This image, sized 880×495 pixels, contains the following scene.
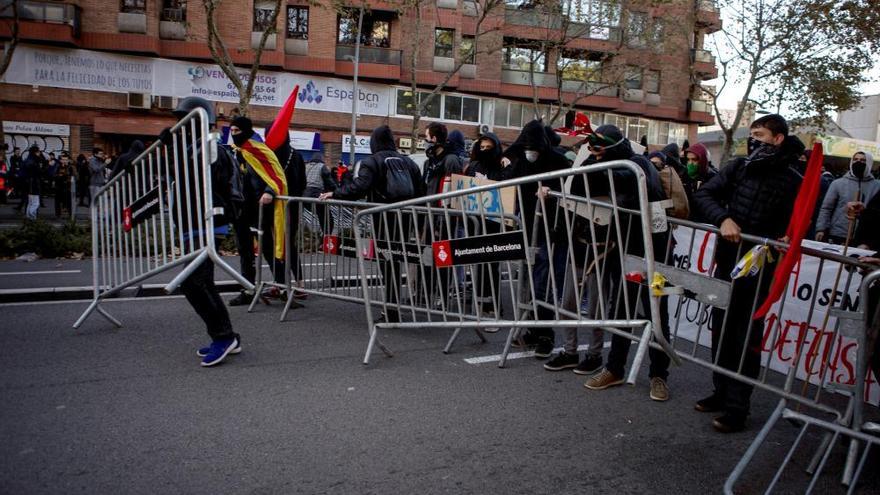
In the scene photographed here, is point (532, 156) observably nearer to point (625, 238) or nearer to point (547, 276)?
point (547, 276)

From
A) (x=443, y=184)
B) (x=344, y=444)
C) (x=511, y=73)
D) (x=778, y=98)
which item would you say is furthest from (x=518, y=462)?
(x=511, y=73)

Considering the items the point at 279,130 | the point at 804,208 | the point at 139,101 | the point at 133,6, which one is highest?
the point at 133,6

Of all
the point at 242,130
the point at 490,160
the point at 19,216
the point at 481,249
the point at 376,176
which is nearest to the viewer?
the point at 481,249

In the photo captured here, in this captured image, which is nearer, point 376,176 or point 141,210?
point 141,210

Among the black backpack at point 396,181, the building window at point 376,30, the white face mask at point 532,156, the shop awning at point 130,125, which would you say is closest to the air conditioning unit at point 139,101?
the shop awning at point 130,125

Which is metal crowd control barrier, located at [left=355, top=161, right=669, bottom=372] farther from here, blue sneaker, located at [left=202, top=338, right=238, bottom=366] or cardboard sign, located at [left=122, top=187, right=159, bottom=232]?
cardboard sign, located at [left=122, top=187, right=159, bottom=232]

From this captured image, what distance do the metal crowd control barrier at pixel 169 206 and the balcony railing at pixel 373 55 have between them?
1110 inches

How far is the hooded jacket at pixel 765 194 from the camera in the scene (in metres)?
4.11

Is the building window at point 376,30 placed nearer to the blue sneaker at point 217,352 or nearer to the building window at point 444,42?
the building window at point 444,42

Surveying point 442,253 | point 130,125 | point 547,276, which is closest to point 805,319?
point 547,276

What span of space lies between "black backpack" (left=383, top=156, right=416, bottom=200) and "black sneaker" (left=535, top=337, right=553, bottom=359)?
2.15 meters

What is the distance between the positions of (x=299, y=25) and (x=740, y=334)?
102ft

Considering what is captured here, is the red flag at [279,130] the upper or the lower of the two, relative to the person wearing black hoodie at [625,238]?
upper

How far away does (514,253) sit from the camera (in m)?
4.23
